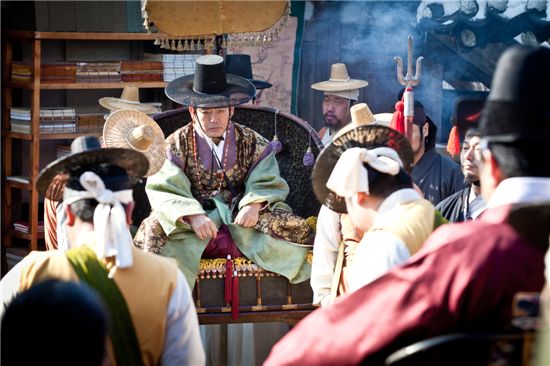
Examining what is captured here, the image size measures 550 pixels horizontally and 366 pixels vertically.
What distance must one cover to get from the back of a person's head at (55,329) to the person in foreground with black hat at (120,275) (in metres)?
0.67

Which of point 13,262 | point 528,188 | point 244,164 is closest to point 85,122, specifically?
point 13,262

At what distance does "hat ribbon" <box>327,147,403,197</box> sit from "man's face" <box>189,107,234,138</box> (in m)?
2.20

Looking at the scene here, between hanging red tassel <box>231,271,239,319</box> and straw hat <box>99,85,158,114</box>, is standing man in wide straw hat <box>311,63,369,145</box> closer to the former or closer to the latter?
straw hat <box>99,85,158,114</box>

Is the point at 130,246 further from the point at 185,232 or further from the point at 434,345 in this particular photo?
the point at 185,232

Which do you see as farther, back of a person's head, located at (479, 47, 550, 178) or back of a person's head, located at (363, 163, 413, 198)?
back of a person's head, located at (363, 163, 413, 198)

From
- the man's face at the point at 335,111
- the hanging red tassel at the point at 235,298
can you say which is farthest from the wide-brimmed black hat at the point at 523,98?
the man's face at the point at 335,111

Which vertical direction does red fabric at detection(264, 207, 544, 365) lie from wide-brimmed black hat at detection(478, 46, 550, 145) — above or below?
below

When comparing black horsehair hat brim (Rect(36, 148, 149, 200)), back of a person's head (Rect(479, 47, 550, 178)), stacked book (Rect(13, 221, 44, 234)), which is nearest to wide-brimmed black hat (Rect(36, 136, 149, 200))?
black horsehair hat brim (Rect(36, 148, 149, 200))

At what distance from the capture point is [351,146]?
158 inches

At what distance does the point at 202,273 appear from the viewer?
5.71m

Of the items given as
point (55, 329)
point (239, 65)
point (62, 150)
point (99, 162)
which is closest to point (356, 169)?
point (99, 162)

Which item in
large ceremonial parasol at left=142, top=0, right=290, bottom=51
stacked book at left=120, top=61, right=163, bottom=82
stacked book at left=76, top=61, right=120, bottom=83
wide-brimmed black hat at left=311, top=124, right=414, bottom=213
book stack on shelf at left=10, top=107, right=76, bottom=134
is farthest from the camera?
stacked book at left=120, top=61, right=163, bottom=82

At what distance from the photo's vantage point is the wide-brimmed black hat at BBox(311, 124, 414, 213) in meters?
4.04

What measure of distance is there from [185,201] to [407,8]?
3.83m
